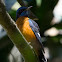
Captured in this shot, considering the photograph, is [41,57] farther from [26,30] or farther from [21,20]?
[21,20]

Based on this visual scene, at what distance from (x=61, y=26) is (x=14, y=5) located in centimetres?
119

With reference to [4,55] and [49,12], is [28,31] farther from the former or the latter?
[49,12]

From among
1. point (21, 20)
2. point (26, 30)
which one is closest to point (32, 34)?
point (26, 30)

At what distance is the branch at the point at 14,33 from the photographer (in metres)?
1.59

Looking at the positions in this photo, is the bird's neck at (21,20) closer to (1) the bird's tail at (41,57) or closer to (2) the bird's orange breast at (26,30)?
(2) the bird's orange breast at (26,30)

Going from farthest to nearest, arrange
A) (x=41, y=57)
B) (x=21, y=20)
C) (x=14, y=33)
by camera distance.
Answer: (x=21, y=20) → (x=41, y=57) → (x=14, y=33)

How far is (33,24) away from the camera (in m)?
3.09

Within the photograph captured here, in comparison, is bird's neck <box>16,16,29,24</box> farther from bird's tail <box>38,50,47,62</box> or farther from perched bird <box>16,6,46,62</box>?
bird's tail <box>38,50,47,62</box>

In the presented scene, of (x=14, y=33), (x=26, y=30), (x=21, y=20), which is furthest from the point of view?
(x=21, y=20)

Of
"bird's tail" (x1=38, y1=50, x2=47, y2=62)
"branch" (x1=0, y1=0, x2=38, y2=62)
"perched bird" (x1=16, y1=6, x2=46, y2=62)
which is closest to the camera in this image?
"branch" (x1=0, y1=0, x2=38, y2=62)

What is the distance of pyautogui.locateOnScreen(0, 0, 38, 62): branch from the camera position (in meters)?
1.59

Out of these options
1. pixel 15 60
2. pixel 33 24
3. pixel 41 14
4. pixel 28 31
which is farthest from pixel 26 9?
pixel 41 14

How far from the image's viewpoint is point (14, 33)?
1.75 m

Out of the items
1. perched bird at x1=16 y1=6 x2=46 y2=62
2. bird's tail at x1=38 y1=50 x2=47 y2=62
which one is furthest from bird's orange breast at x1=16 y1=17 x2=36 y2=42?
bird's tail at x1=38 y1=50 x2=47 y2=62
